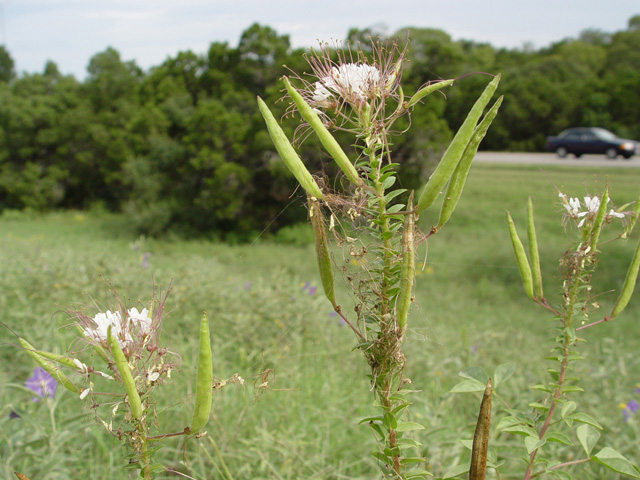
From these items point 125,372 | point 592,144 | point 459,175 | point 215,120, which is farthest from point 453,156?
point 592,144

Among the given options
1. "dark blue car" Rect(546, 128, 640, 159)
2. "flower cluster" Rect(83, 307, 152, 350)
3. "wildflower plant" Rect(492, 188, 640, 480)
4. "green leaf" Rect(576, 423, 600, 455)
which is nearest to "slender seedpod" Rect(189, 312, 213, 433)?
"flower cluster" Rect(83, 307, 152, 350)

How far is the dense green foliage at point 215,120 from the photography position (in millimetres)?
11117

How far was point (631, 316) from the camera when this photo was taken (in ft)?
19.4

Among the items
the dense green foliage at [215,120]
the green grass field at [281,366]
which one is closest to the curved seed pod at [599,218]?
the green grass field at [281,366]

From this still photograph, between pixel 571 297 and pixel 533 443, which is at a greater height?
pixel 571 297

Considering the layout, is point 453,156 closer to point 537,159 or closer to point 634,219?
point 634,219

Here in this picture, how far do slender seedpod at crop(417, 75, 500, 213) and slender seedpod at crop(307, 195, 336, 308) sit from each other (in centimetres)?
13

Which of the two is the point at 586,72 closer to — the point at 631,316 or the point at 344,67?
the point at 631,316

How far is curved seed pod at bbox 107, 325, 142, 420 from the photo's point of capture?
1.82ft

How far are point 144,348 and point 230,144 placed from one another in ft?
37.3

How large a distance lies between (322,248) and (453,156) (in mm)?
205

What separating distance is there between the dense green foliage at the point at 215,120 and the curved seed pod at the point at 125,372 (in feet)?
24.6

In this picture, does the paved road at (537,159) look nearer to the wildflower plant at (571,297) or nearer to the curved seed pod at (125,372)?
the wildflower plant at (571,297)

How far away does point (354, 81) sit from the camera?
0.68 meters
